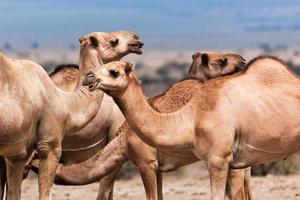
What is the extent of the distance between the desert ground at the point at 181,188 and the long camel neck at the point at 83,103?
12.0 ft

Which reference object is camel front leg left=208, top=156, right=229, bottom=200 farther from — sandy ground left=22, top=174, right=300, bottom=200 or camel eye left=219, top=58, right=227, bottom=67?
sandy ground left=22, top=174, right=300, bottom=200

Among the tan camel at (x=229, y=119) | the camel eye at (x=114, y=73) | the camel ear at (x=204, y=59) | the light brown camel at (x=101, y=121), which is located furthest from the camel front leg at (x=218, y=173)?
the camel ear at (x=204, y=59)

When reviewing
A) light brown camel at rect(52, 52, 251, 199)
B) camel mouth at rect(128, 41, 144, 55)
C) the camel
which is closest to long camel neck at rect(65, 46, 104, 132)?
the camel

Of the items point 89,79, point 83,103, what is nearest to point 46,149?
point 83,103

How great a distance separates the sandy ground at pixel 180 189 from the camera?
17.7m

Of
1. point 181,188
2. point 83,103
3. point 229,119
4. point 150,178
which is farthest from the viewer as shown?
point 181,188

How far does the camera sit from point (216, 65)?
50.0 ft

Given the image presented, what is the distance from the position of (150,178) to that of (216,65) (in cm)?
188

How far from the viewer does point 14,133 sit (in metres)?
12.6

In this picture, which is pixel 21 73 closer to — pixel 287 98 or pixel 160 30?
pixel 287 98

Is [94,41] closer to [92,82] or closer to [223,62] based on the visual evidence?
[223,62]

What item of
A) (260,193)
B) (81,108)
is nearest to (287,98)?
(81,108)

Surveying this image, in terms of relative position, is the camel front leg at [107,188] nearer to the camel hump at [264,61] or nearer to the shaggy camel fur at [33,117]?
the shaggy camel fur at [33,117]

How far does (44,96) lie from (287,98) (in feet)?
8.32
